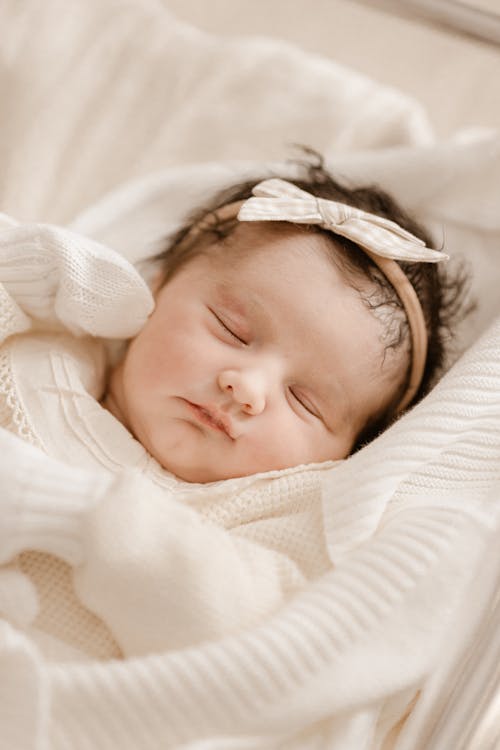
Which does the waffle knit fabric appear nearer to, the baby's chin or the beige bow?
the baby's chin

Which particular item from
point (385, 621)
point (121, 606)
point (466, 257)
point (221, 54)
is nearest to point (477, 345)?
point (466, 257)

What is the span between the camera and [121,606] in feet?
2.74

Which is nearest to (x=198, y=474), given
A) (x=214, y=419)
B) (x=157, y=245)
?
(x=214, y=419)

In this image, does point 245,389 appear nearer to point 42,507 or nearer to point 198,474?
point 198,474

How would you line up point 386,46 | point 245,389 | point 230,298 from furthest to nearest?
point 386,46 < point 230,298 < point 245,389

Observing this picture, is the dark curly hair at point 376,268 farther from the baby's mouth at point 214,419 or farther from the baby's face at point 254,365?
the baby's mouth at point 214,419

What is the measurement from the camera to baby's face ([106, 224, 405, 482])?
1.07m

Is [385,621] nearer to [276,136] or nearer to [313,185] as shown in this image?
[313,185]

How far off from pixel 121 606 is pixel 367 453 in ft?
1.05

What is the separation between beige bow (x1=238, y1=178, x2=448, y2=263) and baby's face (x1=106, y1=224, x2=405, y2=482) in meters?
0.03

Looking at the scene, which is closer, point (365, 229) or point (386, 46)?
point (365, 229)

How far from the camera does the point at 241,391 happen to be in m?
1.04

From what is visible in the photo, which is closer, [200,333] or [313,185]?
[200,333]

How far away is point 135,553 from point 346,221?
0.55 m
